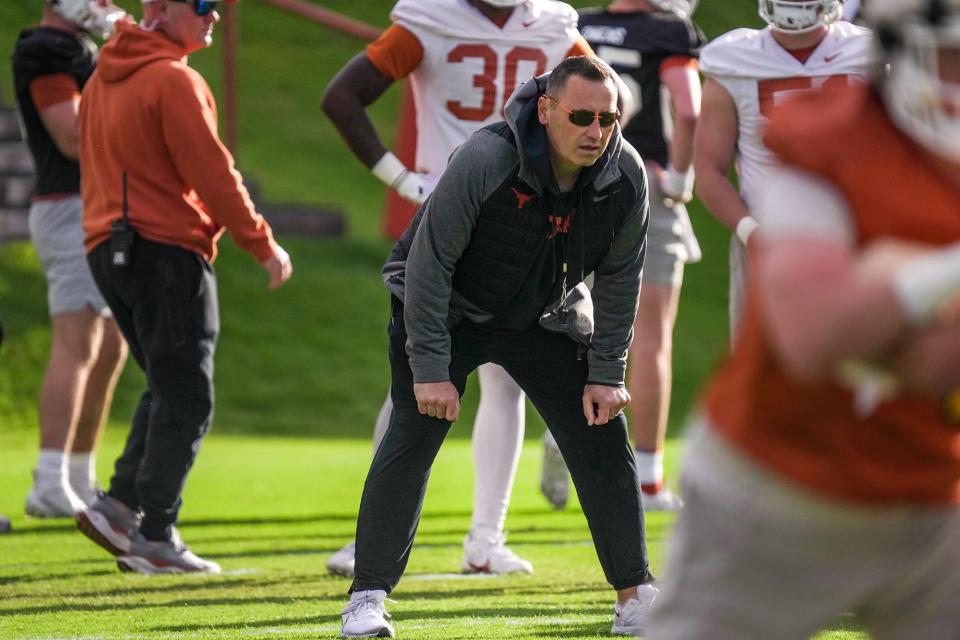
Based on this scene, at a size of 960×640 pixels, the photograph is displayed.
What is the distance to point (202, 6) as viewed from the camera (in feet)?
19.1

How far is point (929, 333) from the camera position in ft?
6.62

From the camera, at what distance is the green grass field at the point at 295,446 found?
506cm

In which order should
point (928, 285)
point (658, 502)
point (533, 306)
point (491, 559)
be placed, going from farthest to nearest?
point (658, 502) → point (491, 559) → point (533, 306) → point (928, 285)

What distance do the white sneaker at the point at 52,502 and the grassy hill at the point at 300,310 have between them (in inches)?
187

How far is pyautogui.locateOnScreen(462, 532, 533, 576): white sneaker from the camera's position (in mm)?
5820

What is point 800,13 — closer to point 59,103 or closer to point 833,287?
point 59,103

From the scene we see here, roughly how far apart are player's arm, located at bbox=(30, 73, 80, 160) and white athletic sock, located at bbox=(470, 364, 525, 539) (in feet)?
6.71

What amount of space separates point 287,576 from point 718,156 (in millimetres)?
2094

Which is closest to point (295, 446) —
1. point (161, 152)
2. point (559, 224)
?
point (161, 152)

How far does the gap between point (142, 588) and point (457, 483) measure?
342 cm

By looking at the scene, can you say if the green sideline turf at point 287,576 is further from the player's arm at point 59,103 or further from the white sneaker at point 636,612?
the player's arm at point 59,103

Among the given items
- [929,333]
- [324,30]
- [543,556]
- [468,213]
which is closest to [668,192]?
[543,556]

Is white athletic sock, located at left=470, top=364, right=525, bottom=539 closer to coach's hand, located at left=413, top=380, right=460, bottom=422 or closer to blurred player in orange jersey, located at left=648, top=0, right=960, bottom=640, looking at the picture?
coach's hand, located at left=413, top=380, right=460, bottom=422

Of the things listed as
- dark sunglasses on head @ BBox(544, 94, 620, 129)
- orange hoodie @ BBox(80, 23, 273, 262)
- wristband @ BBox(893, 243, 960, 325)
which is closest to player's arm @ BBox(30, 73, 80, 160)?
orange hoodie @ BBox(80, 23, 273, 262)
